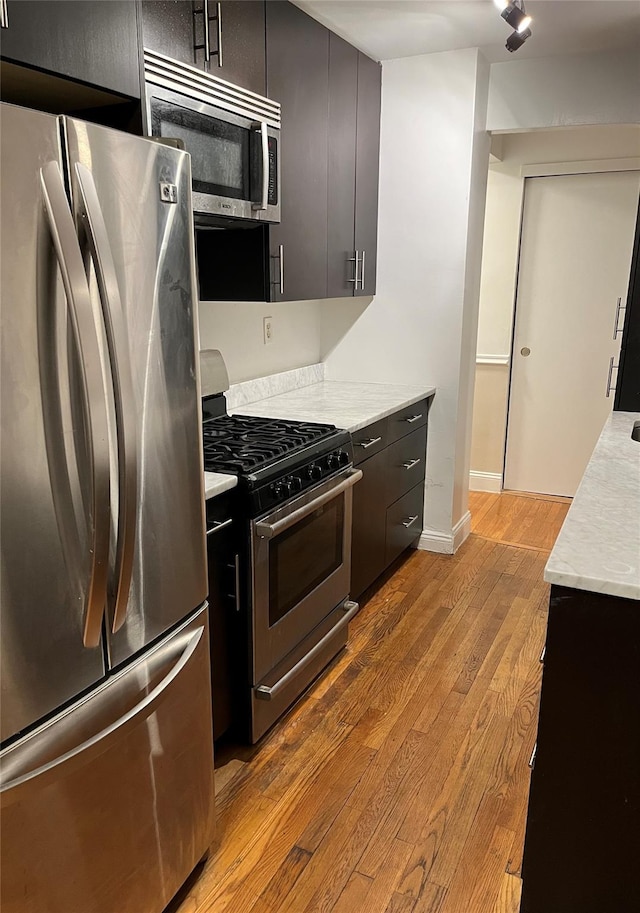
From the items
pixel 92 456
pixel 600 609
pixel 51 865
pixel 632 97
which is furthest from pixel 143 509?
pixel 632 97

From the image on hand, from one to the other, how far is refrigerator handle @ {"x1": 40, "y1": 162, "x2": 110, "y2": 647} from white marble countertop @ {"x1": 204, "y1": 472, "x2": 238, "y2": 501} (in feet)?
2.01

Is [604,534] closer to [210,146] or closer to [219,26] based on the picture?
[210,146]

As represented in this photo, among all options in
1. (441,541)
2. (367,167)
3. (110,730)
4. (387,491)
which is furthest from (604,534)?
(367,167)

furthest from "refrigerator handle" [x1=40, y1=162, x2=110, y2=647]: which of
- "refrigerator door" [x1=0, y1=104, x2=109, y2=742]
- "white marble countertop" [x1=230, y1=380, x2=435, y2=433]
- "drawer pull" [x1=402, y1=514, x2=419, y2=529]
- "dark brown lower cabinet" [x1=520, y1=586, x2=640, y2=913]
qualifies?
"drawer pull" [x1=402, y1=514, x2=419, y2=529]

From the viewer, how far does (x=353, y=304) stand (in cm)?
367

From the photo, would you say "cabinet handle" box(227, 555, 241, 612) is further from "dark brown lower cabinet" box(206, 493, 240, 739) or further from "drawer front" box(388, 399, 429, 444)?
"drawer front" box(388, 399, 429, 444)

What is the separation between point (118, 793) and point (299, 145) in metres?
2.31

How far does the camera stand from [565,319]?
455 cm

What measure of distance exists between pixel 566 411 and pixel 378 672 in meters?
2.75

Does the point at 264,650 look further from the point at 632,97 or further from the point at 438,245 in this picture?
the point at 632,97

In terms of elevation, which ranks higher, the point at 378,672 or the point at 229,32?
the point at 229,32

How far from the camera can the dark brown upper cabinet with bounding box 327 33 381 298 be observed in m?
2.95

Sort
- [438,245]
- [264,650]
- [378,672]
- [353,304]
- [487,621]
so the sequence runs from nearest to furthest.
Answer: [264,650], [378,672], [487,621], [438,245], [353,304]

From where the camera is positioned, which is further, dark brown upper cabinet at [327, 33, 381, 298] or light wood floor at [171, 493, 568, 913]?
dark brown upper cabinet at [327, 33, 381, 298]
